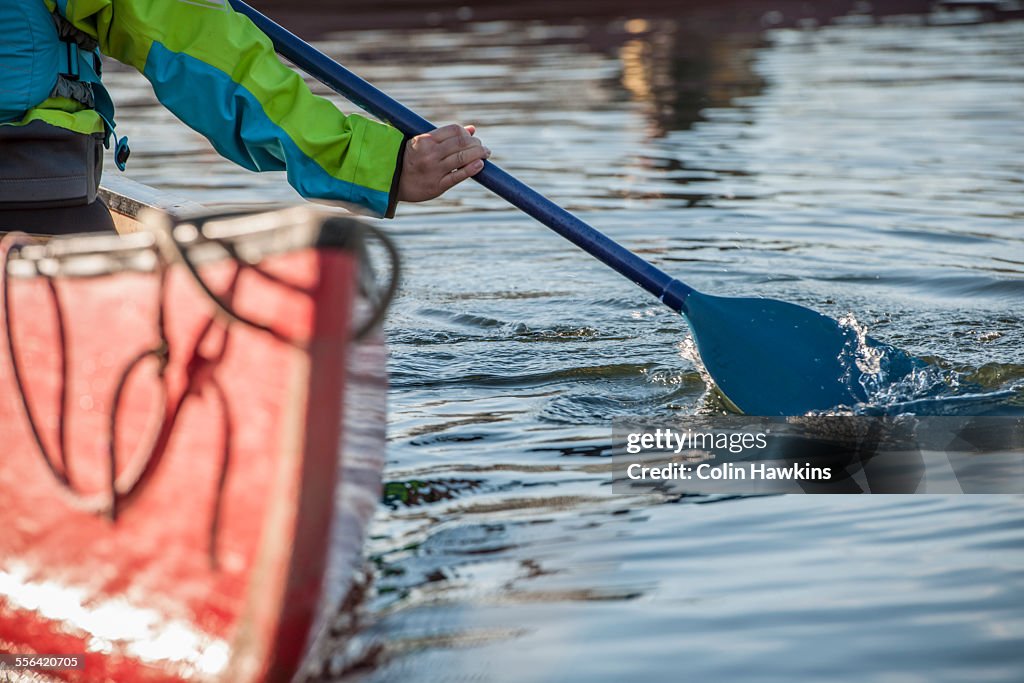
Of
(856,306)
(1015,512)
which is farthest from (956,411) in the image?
(856,306)

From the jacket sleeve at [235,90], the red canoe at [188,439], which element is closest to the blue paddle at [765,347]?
the jacket sleeve at [235,90]

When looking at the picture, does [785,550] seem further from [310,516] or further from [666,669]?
[310,516]

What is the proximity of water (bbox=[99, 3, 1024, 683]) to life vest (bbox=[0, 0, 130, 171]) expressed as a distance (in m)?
1.13

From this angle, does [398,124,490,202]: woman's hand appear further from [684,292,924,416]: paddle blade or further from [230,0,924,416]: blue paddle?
[684,292,924,416]: paddle blade

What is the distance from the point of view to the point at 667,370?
386 cm

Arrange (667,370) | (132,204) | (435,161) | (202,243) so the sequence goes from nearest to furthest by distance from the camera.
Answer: (202,243), (435,161), (132,204), (667,370)

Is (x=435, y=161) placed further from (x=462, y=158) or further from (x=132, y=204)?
(x=132, y=204)

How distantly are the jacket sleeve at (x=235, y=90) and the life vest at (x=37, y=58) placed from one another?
54 millimetres

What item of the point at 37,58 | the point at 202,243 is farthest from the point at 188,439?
the point at 37,58

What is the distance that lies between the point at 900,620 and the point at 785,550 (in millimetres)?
357

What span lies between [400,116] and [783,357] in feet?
4.14

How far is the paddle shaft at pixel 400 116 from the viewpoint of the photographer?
3168 mm

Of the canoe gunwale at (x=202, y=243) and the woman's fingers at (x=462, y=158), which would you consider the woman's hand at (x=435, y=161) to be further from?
the canoe gunwale at (x=202, y=243)

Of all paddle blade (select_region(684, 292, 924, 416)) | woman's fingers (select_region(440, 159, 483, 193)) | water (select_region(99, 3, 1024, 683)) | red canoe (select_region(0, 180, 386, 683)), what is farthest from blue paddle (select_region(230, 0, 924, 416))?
red canoe (select_region(0, 180, 386, 683))
